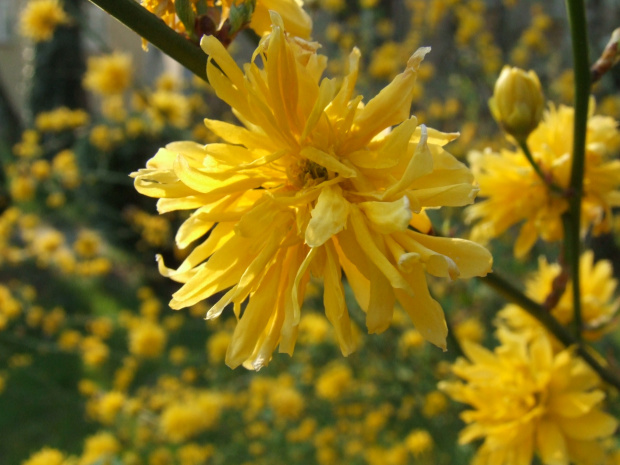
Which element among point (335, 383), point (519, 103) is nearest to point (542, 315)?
point (519, 103)

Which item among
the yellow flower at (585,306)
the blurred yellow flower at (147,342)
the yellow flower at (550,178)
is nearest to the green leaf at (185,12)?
the yellow flower at (550,178)

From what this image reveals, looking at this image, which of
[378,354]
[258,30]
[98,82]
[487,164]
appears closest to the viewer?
[258,30]

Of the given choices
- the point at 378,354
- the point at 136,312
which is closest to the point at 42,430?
the point at 136,312

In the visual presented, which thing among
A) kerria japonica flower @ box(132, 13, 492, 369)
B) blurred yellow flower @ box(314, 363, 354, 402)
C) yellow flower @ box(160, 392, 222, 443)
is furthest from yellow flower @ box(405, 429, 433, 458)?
kerria japonica flower @ box(132, 13, 492, 369)

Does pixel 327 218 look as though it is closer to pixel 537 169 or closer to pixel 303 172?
pixel 303 172

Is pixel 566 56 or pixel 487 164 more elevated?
pixel 566 56

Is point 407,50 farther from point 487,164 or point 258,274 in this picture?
point 258,274

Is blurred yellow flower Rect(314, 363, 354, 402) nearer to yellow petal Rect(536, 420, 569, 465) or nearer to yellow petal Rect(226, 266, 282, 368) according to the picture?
yellow petal Rect(536, 420, 569, 465)
